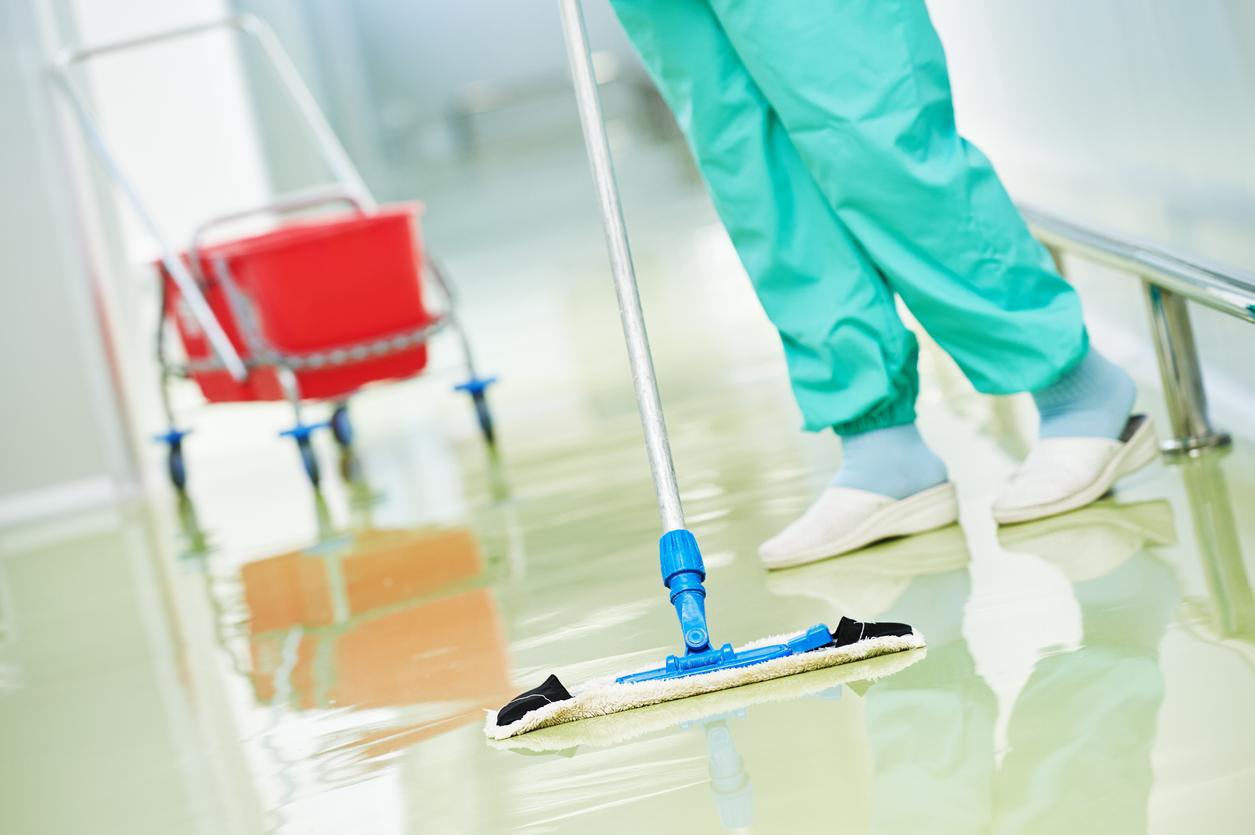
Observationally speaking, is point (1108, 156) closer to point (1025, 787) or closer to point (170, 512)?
point (1025, 787)

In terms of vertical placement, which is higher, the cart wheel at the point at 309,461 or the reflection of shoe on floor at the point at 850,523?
the cart wheel at the point at 309,461

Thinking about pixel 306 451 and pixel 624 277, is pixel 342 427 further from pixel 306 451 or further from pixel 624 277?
pixel 624 277

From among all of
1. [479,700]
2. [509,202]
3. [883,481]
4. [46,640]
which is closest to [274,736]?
[479,700]

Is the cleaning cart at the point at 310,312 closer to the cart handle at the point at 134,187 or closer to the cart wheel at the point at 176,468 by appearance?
the cart handle at the point at 134,187

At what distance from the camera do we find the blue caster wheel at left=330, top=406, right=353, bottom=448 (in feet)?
9.65

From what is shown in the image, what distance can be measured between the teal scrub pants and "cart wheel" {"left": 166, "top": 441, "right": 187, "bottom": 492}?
1666 mm

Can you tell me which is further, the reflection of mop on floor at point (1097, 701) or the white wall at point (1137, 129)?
the white wall at point (1137, 129)

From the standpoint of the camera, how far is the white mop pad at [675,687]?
Result: 3.74 ft

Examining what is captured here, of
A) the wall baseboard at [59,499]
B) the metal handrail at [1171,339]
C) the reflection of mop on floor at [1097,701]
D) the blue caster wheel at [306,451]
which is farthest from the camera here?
the wall baseboard at [59,499]

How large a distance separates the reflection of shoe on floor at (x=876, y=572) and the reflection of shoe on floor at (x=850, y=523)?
0.04 feet

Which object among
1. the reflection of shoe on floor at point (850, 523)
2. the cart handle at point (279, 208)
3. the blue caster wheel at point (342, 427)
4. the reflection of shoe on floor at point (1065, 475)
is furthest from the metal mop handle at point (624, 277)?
the blue caster wheel at point (342, 427)

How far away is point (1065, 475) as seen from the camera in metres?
1.46

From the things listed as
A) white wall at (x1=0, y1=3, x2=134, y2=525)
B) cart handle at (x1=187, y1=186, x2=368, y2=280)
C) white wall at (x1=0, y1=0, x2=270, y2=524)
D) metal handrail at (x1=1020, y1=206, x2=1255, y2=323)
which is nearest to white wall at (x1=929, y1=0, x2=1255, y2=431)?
metal handrail at (x1=1020, y1=206, x2=1255, y2=323)

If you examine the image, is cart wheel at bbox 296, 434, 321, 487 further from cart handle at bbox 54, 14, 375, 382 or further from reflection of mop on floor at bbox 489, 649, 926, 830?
reflection of mop on floor at bbox 489, 649, 926, 830
